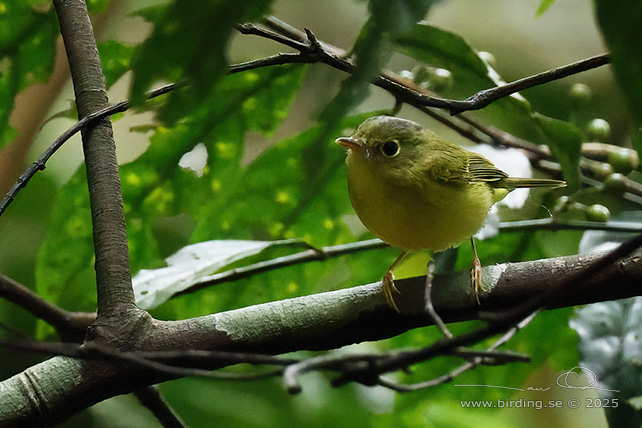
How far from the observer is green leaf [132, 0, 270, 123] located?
1.65ft

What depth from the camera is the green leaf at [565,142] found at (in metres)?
1.41

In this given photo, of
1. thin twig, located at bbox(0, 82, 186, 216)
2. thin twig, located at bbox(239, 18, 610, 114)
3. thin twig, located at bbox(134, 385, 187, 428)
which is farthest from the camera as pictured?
thin twig, located at bbox(134, 385, 187, 428)

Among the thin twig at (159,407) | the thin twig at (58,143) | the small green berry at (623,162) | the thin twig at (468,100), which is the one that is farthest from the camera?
the small green berry at (623,162)

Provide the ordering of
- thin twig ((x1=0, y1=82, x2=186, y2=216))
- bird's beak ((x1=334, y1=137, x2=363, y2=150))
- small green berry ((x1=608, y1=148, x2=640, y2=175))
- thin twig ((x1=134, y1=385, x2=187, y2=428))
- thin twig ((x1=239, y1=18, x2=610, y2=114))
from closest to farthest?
thin twig ((x1=239, y1=18, x2=610, y2=114)) < thin twig ((x1=0, y1=82, x2=186, y2=216)) < thin twig ((x1=134, y1=385, x2=187, y2=428)) < bird's beak ((x1=334, y1=137, x2=363, y2=150)) < small green berry ((x1=608, y1=148, x2=640, y2=175))

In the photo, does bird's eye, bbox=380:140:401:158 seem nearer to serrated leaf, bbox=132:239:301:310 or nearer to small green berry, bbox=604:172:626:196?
serrated leaf, bbox=132:239:301:310

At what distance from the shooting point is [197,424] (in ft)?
8.92

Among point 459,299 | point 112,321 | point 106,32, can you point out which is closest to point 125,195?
point 112,321

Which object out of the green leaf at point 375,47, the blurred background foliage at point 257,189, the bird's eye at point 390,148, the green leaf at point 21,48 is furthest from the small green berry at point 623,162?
the green leaf at point 21,48

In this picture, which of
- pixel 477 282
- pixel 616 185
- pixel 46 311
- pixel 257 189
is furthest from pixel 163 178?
pixel 616 185

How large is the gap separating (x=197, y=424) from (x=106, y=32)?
2.12 metres

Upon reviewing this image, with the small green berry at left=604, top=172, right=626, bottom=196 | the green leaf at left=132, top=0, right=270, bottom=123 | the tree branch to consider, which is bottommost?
the green leaf at left=132, top=0, right=270, bottom=123

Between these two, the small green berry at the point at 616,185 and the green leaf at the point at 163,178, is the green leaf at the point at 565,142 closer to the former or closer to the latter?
the small green berry at the point at 616,185

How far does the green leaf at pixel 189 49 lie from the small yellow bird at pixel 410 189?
950 mm

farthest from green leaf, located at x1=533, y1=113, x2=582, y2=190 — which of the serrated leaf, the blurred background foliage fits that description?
the serrated leaf
